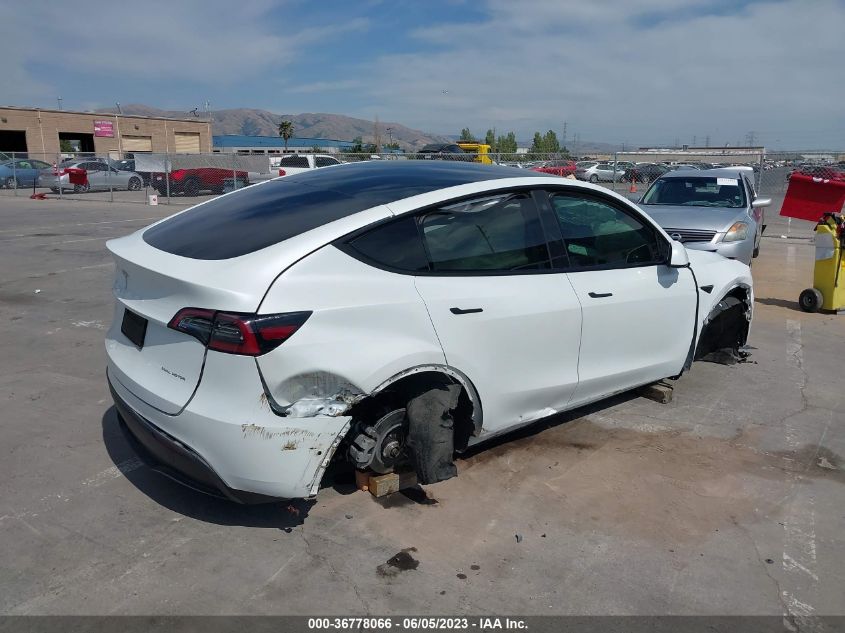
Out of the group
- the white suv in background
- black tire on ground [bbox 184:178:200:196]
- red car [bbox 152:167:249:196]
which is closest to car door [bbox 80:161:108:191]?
red car [bbox 152:167:249:196]

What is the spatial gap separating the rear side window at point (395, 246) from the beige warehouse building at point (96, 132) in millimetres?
46975

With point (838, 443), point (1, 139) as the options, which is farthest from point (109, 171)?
point (1, 139)

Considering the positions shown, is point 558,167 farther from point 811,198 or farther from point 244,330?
point 244,330

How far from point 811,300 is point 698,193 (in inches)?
124

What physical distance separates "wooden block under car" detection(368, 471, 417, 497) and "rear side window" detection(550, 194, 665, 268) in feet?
5.23

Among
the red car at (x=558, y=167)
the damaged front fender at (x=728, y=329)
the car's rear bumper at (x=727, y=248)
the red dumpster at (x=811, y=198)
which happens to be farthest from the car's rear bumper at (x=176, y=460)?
the red car at (x=558, y=167)

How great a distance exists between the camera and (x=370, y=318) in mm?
3184

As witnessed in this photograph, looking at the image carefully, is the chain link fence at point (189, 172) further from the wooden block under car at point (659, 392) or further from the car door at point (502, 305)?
the car door at point (502, 305)

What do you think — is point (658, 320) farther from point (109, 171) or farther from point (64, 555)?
point (109, 171)

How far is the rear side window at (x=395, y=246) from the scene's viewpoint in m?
3.32

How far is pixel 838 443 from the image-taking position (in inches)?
181

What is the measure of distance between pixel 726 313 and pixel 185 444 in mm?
4668

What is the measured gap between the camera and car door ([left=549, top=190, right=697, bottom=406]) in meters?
4.18

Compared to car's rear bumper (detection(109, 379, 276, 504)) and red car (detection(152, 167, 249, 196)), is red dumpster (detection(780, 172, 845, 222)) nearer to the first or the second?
car's rear bumper (detection(109, 379, 276, 504))
